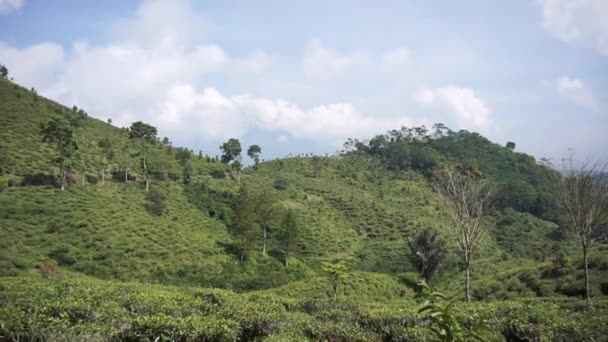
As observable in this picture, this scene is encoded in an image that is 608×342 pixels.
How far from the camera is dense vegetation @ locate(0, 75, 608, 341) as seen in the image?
1291 cm

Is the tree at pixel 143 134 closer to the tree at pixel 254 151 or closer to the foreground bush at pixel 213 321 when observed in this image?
the tree at pixel 254 151

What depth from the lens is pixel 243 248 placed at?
52.2 meters

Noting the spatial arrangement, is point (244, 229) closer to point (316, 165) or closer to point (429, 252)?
point (429, 252)

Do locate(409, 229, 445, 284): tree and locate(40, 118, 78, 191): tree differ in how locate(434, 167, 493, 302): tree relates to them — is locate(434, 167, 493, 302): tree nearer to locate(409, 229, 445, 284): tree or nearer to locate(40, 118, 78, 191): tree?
locate(409, 229, 445, 284): tree

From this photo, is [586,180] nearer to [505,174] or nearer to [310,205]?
[310,205]

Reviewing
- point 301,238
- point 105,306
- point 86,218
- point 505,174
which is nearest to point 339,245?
point 301,238

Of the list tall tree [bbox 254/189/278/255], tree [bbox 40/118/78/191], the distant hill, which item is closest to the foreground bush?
the distant hill

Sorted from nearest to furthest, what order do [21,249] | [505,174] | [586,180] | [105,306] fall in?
[105,306] < [586,180] < [21,249] < [505,174]

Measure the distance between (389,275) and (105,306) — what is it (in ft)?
129

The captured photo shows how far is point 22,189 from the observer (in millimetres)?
49781

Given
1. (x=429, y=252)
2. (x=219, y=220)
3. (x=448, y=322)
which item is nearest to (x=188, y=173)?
(x=219, y=220)

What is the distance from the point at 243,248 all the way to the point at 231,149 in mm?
34057

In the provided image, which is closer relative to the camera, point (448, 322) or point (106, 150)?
point (448, 322)

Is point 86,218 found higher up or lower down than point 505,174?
lower down
